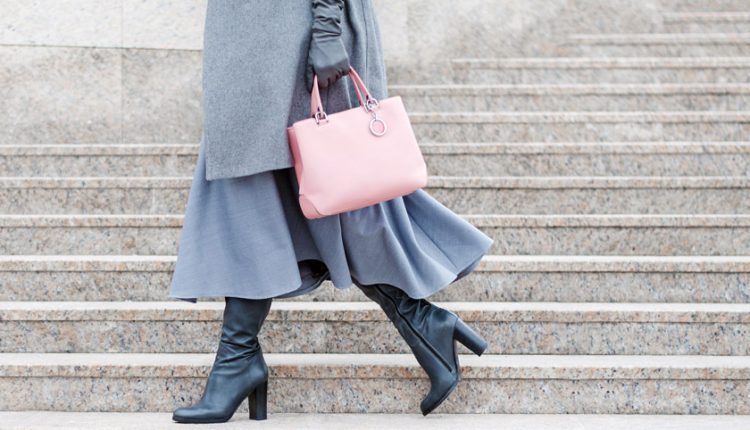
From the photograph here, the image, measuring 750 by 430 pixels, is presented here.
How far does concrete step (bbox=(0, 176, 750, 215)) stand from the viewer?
4.11m

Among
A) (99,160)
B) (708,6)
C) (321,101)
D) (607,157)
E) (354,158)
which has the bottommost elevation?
(99,160)

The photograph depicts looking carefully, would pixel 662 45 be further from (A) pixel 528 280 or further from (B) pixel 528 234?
(A) pixel 528 280

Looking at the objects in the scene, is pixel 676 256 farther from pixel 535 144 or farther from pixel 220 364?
pixel 220 364

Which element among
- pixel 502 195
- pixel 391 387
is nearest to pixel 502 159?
pixel 502 195

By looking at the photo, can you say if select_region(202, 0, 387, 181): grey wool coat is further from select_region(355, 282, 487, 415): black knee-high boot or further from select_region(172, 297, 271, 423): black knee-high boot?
select_region(355, 282, 487, 415): black knee-high boot

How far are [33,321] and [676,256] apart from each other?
8.19ft

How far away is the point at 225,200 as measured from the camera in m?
2.82

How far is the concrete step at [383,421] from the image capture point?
2859 millimetres

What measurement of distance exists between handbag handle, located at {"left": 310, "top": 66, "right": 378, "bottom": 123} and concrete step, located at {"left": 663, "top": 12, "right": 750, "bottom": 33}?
17.4 feet

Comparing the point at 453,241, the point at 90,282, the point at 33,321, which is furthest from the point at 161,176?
the point at 453,241

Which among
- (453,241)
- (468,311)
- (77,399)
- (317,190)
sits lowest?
(77,399)

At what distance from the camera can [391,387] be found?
3080mm

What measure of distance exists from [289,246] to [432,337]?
1.74ft

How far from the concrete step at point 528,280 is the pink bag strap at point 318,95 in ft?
3.43
